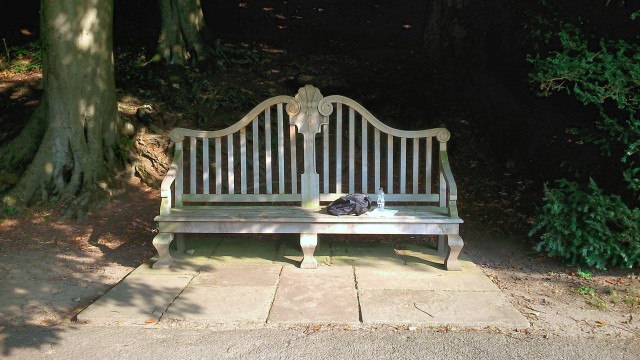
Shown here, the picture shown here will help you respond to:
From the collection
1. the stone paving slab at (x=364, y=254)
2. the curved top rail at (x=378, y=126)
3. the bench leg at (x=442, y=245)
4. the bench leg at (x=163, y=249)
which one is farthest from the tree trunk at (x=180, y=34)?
the bench leg at (x=442, y=245)

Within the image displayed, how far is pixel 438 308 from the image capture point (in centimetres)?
468

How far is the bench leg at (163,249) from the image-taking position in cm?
564

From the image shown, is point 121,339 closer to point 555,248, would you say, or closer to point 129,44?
point 555,248

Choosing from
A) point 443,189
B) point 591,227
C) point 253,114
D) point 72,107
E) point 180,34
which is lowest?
point 591,227

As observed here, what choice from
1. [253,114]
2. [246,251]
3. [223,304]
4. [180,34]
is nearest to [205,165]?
[253,114]

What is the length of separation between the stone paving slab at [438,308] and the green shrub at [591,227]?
110 centimetres

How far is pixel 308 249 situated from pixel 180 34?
272 inches

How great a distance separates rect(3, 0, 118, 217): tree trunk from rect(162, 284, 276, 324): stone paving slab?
3014mm

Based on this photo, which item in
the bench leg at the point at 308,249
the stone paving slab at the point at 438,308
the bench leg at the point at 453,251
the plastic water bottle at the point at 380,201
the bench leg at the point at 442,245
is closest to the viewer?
the stone paving slab at the point at 438,308

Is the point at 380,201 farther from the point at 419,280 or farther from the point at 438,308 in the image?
the point at 438,308

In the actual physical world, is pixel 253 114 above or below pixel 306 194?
above

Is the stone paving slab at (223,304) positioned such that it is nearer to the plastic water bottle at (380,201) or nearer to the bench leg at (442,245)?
the plastic water bottle at (380,201)

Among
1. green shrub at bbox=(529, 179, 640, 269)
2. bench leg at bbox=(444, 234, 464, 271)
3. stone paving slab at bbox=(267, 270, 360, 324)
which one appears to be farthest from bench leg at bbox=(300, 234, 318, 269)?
green shrub at bbox=(529, 179, 640, 269)

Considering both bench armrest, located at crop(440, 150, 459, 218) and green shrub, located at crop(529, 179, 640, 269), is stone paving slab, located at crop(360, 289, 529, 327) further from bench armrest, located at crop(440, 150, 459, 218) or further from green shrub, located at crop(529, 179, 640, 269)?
green shrub, located at crop(529, 179, 640, 269)
